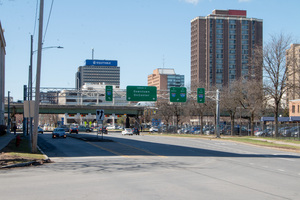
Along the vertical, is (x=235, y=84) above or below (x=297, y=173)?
above

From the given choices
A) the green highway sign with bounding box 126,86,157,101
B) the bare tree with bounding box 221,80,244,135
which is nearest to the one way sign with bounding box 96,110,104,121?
the green highway sign with bounding box 126,86,157,101

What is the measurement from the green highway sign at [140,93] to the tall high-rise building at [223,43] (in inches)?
4057

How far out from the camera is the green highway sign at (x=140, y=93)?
179 ft

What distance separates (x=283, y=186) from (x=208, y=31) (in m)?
148

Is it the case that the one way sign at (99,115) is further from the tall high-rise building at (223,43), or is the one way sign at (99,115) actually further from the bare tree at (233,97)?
the tall high-rise building at (223,43)

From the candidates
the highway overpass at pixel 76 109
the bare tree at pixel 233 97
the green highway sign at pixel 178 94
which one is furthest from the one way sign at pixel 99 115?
the highway overpass at pixel 76 109

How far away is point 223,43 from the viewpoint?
158m

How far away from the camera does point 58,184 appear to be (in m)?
12.1

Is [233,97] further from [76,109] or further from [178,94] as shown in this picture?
[76,109]

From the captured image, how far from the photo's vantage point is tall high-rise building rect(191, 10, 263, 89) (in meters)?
156

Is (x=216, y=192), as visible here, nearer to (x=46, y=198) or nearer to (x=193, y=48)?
(x=46, y=198)

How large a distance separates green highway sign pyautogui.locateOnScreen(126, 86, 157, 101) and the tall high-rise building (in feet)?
338

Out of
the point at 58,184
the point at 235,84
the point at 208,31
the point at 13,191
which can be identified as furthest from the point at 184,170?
the point at 208,31

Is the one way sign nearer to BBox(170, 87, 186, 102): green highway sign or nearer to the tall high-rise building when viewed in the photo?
BBox(170, 87, 186, 102): green highway sign
